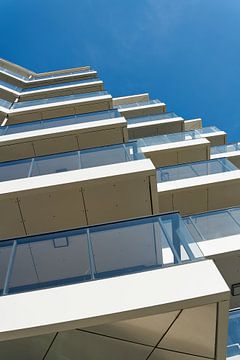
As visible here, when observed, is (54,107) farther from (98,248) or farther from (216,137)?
(98,248)

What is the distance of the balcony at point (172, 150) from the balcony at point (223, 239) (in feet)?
21.7

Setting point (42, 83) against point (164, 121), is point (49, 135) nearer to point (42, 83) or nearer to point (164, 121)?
point (164, 121)

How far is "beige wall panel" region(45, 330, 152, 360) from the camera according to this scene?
5059mm

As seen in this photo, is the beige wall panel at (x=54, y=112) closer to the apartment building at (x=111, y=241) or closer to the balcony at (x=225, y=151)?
the apartment building at (x=111, y=241)

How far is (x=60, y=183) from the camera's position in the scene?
31.8 ft

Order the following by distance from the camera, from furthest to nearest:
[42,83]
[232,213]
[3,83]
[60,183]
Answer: [42,83] → [3,83] → [232,213] → [60,183]

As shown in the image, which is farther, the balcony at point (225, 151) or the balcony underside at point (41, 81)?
the balcony underside at point (41, 81)

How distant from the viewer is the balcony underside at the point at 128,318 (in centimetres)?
470

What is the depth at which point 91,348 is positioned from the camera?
17.5ft

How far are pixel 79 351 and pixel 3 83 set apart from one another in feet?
80.0

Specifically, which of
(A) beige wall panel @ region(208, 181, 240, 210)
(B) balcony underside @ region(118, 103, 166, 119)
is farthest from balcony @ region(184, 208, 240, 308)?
(B) balcony underside @ region(118, 103, 166, 119)

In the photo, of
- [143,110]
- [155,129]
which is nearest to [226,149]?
[155,129]

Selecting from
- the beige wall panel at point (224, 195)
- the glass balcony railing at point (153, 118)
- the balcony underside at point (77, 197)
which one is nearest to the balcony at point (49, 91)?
the glass balcony railing at point (153, 118)

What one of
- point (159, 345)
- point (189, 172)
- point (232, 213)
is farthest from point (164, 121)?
point (159, 345)
